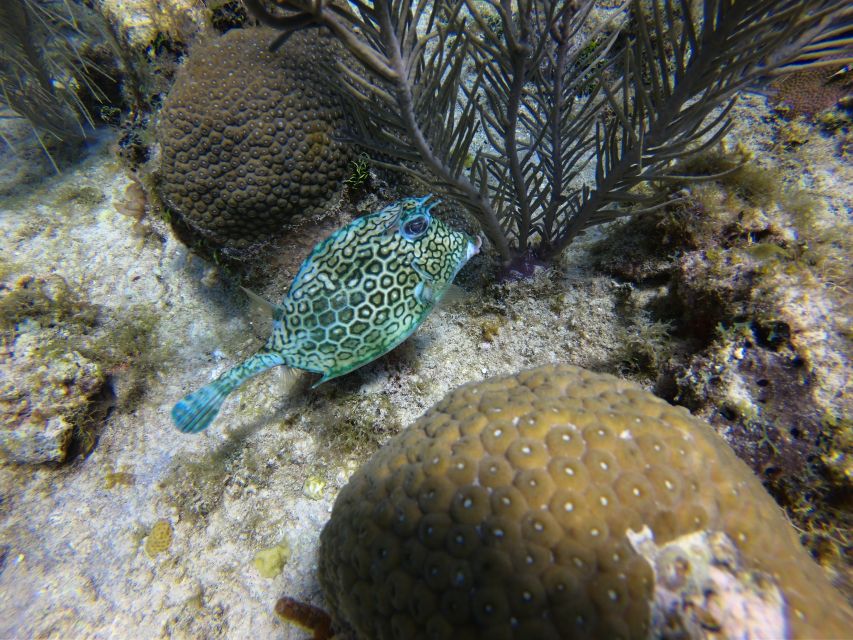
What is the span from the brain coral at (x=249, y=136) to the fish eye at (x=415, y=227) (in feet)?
4.33

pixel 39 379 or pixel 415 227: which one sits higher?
pixel 415 227

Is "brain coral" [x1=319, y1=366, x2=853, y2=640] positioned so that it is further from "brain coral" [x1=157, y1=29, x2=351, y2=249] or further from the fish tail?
"brain coral" [x1=157, y1=29, x2=351, y2=249]

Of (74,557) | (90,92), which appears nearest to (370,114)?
(74,557)

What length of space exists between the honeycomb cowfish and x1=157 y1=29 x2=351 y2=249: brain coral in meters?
0.98

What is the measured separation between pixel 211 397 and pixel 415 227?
8.69 ft

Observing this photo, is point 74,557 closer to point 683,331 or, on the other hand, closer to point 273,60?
point 273,60

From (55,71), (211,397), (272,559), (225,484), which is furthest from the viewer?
(55,71)

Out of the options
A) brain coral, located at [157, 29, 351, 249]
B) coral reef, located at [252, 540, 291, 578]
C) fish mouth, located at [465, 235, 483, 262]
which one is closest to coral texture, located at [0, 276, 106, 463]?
brain coral, located at [157, 29, 351, 249]

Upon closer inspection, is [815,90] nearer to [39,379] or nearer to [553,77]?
[553,77]

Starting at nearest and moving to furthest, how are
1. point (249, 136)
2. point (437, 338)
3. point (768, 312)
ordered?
point (768, 312)
point (249, 136)
point (437, 338)

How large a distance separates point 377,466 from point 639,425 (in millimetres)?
1634

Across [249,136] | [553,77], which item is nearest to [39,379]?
[249,136]

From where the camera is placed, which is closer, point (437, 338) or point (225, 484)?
point (225, 484)

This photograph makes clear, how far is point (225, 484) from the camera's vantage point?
3996 mm
